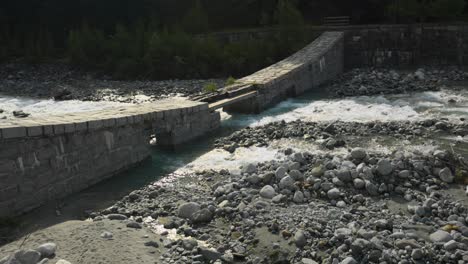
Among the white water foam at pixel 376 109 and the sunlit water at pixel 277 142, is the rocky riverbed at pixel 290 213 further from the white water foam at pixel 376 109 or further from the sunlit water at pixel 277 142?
the white water foam at pixel 376 109

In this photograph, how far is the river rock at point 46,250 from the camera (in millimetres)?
5152

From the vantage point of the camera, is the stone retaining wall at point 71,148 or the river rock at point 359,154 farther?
the river rock at point 359,154

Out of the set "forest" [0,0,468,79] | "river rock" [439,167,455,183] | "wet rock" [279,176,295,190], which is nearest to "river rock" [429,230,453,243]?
"river rock" [439,167,455,183]

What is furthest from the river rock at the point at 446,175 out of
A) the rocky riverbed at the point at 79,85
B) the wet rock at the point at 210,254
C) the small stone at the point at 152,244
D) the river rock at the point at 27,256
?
the rocky riverbed at the point at 79,85

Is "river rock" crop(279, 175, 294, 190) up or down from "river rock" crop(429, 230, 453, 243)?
up

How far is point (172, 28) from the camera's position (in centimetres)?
2364

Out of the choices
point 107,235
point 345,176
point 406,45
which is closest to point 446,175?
point 345,176

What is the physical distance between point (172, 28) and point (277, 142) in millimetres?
15551

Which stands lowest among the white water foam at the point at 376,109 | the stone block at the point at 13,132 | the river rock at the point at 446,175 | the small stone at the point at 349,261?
the white water foam at the point at 376,109

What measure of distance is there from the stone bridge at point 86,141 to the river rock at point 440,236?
16.3 feet

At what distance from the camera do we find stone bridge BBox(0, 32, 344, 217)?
20.6 feet

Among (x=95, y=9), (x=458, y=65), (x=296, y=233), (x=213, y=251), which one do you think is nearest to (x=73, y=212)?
(x=213, y=251)

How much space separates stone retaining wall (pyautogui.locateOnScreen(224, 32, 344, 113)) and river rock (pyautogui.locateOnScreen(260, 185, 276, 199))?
5664mm

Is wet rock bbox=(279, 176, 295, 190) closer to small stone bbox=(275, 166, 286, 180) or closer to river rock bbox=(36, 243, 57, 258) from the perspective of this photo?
small stone bbox=(275, 166, 286, 180)
